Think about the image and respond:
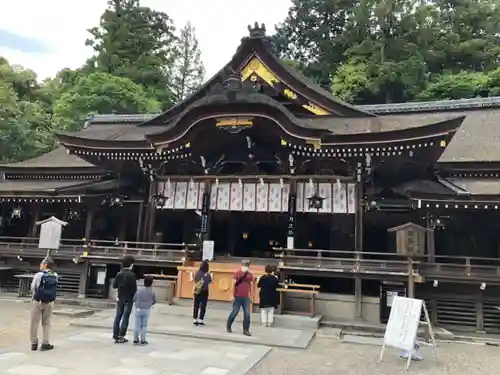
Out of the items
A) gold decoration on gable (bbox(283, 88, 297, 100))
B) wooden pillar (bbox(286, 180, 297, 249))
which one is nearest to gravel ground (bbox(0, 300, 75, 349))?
wooden pillar (bbox(286, 180, 297, 249))

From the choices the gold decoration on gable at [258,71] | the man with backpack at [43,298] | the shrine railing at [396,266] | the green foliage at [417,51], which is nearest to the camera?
the man with backpack at [43,298]

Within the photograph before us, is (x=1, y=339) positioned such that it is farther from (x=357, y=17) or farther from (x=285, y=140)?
(x=357, y=17)

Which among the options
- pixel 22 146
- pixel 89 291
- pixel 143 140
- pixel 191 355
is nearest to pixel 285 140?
pixel 143 140

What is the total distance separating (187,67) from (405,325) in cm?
4536

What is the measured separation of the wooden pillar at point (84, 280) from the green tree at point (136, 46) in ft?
85.7

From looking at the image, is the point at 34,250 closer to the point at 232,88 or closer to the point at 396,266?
the point at 232,88

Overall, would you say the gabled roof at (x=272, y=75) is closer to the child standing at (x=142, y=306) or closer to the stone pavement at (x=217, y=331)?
the stone pavement at (x=217, y=331)

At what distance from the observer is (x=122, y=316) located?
7500 mm

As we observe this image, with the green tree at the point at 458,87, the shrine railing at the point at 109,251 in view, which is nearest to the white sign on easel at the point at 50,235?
the shrine railing at the point at 109,251

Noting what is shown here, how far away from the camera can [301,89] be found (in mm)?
14477

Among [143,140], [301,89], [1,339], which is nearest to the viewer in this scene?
[1,339]

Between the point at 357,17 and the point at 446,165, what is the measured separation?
89.1 feet

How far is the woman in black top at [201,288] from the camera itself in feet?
29.1

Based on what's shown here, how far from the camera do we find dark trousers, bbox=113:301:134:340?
7.22 m
